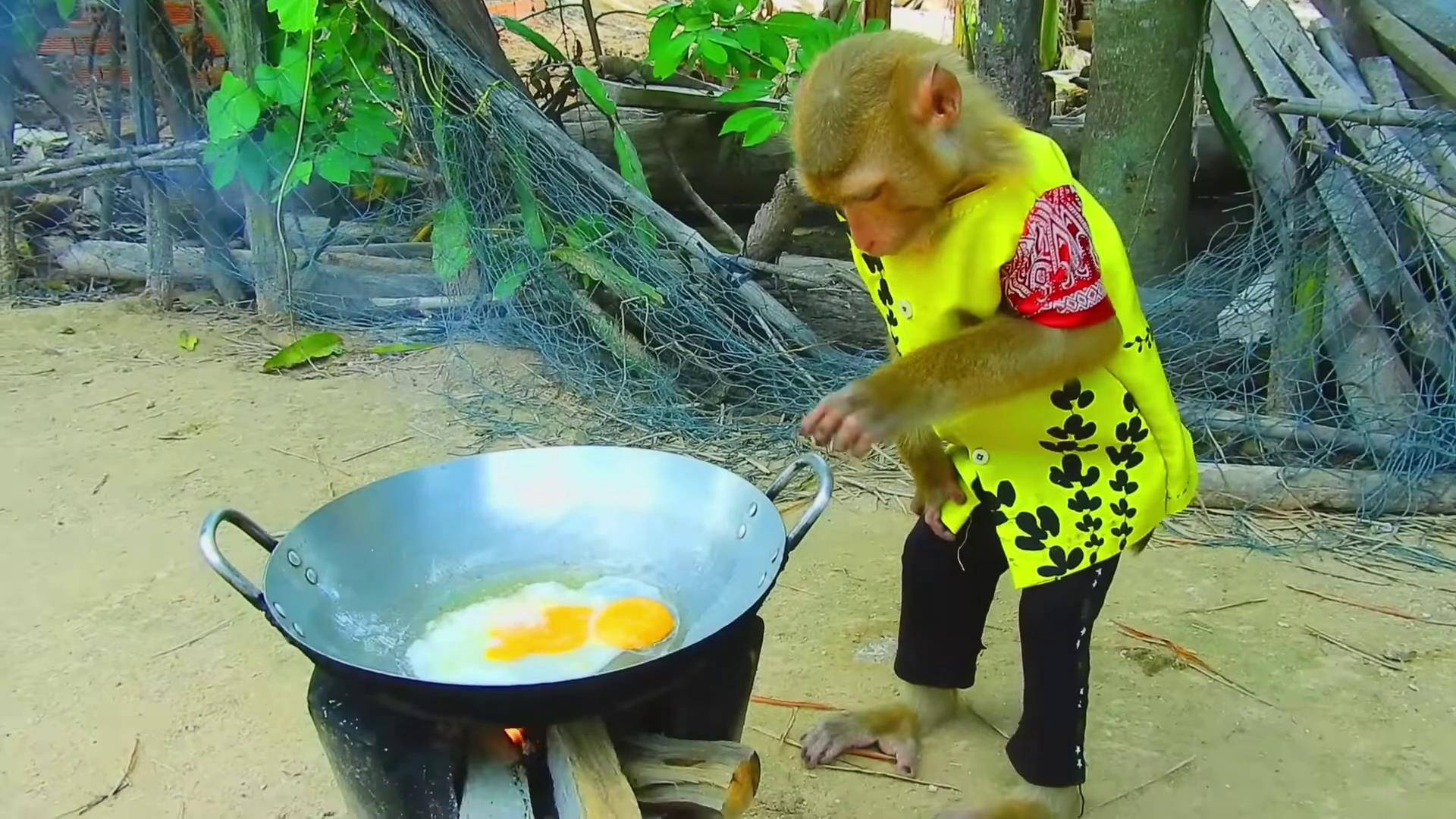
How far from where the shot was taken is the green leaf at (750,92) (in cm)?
434

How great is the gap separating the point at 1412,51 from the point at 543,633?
4415 millimetres

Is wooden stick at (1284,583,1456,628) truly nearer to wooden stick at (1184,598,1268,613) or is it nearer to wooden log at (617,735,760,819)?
wooden stick at (1184,598,1268,613)

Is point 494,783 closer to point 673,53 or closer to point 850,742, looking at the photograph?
point 850,742

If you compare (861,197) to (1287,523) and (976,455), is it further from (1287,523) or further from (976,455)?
(1287,523)

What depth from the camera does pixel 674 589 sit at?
1902mm

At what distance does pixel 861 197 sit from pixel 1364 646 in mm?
2135

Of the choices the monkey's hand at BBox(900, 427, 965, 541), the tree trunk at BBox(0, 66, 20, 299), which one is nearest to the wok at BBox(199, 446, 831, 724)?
the monkey's hand at BBox(900, 427, 965, 541)

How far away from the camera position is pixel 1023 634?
7.34ft

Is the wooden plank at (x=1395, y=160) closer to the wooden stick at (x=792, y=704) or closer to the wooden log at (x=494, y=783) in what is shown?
the wooden stick at (x=792, y=704)

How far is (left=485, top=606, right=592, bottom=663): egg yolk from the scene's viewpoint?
1.71 m

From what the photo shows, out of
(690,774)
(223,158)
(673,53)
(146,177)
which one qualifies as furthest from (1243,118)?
(146,177)

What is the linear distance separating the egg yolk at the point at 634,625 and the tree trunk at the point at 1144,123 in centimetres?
334

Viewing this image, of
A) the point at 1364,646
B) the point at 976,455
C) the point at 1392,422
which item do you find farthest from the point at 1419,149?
the point at 976,455

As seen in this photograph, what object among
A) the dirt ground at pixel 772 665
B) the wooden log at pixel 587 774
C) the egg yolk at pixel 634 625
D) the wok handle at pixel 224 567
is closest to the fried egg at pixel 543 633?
the egg yolk at pixel 634 625
